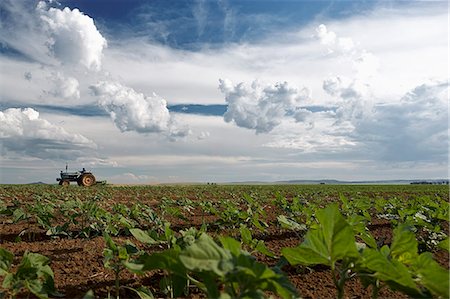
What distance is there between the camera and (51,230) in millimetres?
7223

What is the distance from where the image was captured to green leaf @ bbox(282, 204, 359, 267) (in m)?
1.80

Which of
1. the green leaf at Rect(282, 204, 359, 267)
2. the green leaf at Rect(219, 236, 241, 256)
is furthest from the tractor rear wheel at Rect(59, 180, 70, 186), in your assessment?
the green leaf at Rect(282, 204, 359, 267)

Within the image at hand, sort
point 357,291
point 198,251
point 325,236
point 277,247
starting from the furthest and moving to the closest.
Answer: point 277,247 → point 357,291 → point 325,236 → point 198,251

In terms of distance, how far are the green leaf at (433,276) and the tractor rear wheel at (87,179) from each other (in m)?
37.2

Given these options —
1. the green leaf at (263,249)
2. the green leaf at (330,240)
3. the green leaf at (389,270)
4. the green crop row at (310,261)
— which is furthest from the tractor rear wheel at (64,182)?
the green leaf at (389,270)

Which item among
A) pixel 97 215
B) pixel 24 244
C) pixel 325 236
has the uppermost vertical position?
pixel 325 236

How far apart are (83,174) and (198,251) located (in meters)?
38.0

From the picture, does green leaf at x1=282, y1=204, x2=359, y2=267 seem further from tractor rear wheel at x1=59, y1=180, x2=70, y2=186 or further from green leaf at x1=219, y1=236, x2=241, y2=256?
tractor rear wheel at x1=59, y1=180, x2=70, y2=186

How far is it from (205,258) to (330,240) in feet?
1.91

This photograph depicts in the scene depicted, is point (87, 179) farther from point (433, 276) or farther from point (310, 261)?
point (433, 276)

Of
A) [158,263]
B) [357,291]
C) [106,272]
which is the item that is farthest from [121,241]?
[158,263]

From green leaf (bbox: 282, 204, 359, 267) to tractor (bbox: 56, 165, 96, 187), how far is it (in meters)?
37.0

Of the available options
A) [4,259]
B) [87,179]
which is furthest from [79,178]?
[4,259]

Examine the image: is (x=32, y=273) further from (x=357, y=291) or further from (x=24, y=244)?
(x=24, y=244)
